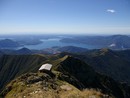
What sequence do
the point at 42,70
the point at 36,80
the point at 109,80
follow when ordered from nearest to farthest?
the point at 36,80 → the point at 42,70 → the point at 109,80

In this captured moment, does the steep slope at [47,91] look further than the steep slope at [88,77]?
No

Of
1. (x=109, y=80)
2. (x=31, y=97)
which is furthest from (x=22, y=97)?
(x=109, y=80)

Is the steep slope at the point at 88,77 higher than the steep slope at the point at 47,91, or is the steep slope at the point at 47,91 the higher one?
the steep slope at the point at 47,91

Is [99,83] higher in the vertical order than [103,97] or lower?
lower

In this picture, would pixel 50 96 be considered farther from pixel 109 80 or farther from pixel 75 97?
pixel 109 80

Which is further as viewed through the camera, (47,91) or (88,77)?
(88,77)

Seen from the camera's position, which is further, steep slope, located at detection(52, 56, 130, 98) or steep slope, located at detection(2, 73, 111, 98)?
steep slope, located at detection(52, 56, 130, 98)

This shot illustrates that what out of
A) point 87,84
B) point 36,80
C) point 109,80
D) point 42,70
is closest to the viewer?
point 36,80

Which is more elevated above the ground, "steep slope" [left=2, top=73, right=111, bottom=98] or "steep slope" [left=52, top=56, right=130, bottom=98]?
"steep slope" [left=2, top=73, right=111, bottom=98]

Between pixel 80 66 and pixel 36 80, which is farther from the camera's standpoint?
pixel 80 66

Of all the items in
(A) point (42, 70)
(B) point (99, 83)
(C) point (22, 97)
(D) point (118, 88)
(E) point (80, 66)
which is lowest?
(D) point (118, 88)

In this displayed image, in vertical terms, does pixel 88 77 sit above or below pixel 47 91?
below
